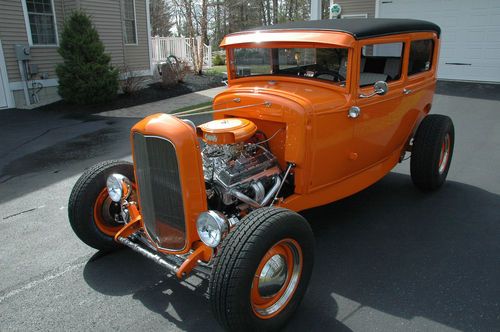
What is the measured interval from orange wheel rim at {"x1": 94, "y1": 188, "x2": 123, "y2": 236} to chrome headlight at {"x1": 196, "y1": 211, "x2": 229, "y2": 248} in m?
1.22

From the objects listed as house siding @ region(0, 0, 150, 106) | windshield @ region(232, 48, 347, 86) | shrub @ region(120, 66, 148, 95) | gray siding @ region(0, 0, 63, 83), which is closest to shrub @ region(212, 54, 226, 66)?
house siding @ region(0, 0, 150, 106)

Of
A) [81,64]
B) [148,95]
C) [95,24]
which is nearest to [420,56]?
[81,64]

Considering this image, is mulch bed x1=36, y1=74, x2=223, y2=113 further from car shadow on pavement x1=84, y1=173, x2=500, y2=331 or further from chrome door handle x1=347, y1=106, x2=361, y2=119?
chrome door handle x1=347, y1=106, x2=361, y2=119

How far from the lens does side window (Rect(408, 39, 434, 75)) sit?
4281 millimetres

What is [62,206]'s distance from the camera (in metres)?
4.68

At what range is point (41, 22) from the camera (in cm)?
1092

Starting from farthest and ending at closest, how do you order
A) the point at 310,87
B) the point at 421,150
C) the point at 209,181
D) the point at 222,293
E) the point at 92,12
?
the point at 92,12, the point at 421,150, the point at 310,87, the point at 209,181, the point at 222,293

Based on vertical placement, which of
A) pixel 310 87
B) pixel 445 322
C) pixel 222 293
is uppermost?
pixel 310 87

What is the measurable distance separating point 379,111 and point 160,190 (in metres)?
2.20

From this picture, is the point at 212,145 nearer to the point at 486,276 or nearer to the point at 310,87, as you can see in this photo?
the point at 310,87

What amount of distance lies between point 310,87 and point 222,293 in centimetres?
207

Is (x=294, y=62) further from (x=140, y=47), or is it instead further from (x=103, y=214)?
(x=140, y=47)

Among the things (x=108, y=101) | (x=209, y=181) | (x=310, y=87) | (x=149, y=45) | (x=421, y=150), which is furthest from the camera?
(x=149, y=45)

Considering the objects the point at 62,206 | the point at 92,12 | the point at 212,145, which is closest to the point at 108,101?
the point at 92,12
